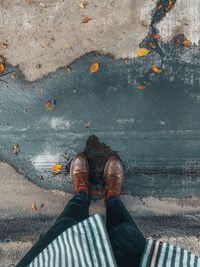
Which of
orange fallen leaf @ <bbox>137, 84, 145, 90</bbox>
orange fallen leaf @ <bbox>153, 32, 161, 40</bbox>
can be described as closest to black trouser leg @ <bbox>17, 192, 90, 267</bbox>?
orange fallen leaf @ <bbox>137, 84, 145, 90</bbox>

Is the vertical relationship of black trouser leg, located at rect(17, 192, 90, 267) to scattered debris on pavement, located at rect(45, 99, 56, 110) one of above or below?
below

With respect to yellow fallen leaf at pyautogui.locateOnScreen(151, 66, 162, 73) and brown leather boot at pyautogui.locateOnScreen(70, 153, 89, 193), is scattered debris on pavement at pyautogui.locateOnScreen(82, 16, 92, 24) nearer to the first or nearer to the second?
yellow fallen leaf at pyautogui.locateOnScreen(151, 66, 162, 73)

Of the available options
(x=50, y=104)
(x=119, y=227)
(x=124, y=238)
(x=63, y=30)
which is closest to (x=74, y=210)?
(x=119, y=227)

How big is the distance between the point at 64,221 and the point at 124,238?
45 centimetres

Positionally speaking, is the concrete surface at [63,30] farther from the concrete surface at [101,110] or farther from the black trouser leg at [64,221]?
the black trouser leg at [64,221]

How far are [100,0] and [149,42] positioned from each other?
54 centimetres

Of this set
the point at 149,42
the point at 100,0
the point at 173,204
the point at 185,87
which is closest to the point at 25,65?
the point at 100,0

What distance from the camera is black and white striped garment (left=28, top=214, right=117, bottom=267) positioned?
2.05 m

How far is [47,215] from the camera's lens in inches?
129

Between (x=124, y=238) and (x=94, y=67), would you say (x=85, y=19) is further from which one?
(x=124, y=238)

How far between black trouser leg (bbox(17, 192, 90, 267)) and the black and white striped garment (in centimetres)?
27

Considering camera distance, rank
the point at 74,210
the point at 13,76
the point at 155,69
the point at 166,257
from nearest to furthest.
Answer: the point at 166,257 → the point at 74,210 → the point at 155,69 → the point at 13,76

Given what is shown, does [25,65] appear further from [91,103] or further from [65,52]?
[91,103]

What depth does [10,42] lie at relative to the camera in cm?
328
